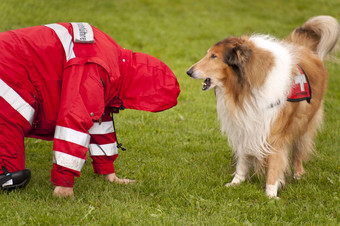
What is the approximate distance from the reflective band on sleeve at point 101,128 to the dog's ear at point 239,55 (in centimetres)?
136

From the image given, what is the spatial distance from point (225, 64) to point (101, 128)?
4.50ft

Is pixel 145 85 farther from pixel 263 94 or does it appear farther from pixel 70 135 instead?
pixel 263 94

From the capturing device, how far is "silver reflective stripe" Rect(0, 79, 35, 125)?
143 inches

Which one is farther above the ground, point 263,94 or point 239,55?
point 239,55

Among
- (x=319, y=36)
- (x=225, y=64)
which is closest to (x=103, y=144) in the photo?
(x=225, y=64)

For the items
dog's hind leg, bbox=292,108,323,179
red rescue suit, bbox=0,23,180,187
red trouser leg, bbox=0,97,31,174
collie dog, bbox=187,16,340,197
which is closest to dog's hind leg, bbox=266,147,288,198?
collie dog, bbox=187,16,340,197

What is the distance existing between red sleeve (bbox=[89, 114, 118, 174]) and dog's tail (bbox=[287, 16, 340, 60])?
245 cm

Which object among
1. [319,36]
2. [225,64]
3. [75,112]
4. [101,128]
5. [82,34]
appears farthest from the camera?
[319,36]

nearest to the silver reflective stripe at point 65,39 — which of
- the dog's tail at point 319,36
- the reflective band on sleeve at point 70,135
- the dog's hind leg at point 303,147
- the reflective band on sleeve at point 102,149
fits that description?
the reflective band on sleeve at point 70,135

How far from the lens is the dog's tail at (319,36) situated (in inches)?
200

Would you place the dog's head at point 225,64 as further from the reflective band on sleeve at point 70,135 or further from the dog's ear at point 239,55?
the reflective band on sleeve at point 70,135

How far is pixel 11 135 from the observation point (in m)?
3.73

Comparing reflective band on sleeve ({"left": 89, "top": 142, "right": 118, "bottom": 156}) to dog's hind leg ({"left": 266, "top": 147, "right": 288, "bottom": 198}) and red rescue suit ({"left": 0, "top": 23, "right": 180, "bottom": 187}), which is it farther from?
dog's hind leg ({"left": 266, "top": 147, "right": 288, "bottom": 198})

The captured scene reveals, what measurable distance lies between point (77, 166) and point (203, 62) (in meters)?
1.58
